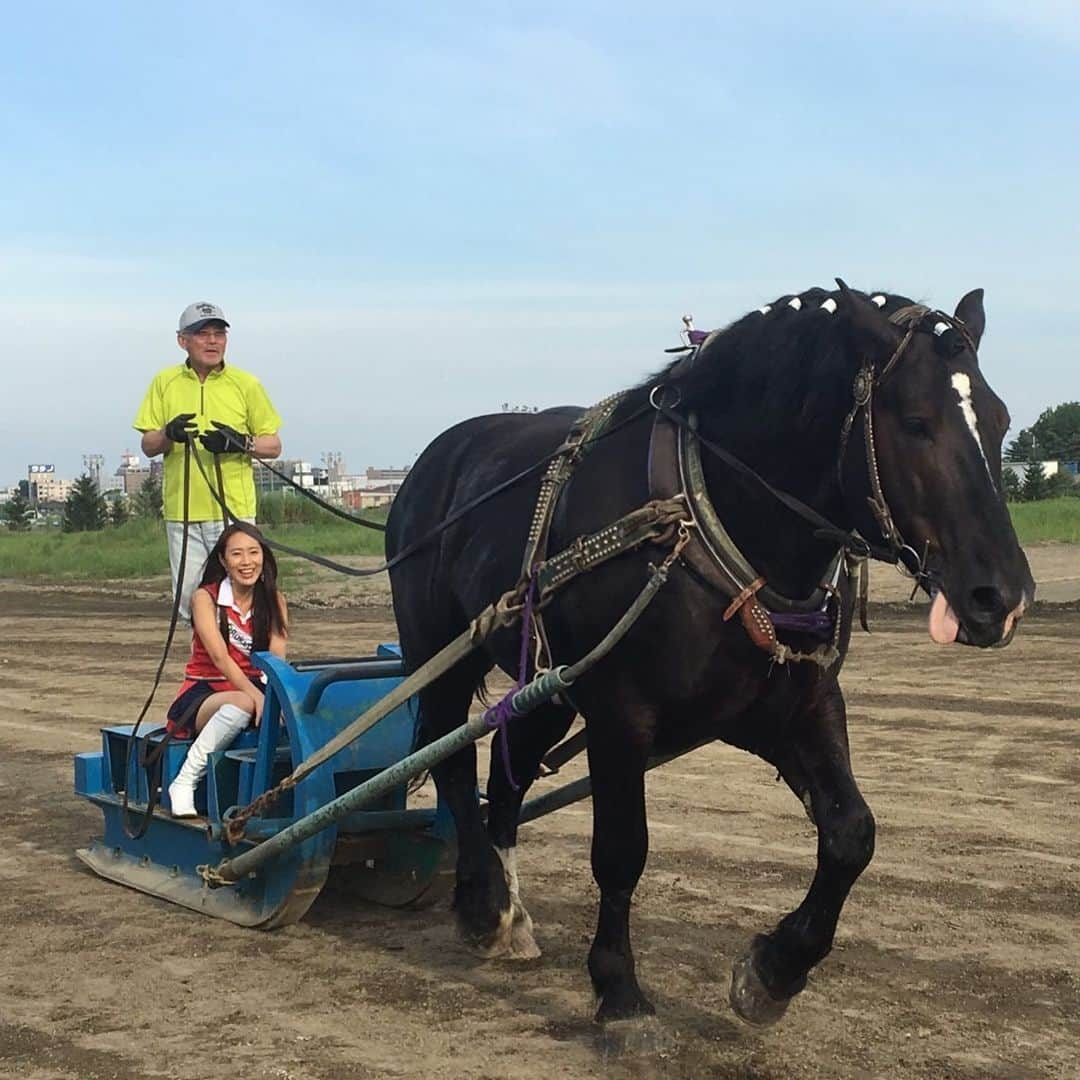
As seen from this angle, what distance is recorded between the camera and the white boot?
240 inches

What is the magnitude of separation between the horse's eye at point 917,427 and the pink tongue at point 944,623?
0.42 metres

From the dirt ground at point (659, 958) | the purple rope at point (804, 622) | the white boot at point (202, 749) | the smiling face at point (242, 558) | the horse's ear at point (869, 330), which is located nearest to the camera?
the horse's ear at point (869, 330)

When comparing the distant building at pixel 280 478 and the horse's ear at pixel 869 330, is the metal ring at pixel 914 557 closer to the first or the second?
the horse's ear at pixel 869 330

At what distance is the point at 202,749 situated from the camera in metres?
6.12

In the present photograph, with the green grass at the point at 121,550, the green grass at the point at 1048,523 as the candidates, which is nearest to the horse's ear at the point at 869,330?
the green grass at the point at 1048,523

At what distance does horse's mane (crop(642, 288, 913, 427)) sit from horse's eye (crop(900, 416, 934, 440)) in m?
0.22

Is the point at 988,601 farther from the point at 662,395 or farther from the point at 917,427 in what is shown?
the point at 662,395

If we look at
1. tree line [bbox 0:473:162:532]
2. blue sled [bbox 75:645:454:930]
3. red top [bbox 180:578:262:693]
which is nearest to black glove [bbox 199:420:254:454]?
red top [bbox 180:578:262:693]

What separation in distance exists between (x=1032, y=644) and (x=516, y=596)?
10619 millimetres

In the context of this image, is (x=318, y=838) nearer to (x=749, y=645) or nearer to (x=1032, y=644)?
(x=749, y=645)

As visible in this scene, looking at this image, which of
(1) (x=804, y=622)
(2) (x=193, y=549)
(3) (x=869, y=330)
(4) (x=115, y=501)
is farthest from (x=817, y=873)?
(4) (x=115, y=501)

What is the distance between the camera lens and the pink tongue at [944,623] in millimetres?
3564

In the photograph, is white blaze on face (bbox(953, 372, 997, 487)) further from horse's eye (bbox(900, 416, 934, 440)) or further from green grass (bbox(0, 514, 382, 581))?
green grass (bbox(0, 514, 382, 581))

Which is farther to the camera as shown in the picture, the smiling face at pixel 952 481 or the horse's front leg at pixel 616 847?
the horse's front leg at pixel 616 847
